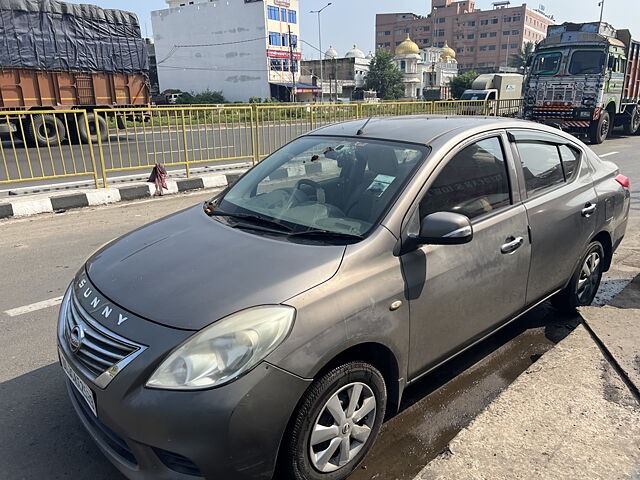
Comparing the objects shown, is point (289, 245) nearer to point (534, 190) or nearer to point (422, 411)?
point (422, 411)

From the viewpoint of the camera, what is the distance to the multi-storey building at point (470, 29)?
338 ft

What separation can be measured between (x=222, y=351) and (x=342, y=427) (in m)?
0.68

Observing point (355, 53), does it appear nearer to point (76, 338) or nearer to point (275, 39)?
point (275, 39)

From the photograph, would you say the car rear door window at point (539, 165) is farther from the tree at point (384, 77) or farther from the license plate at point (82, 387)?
the tree at point (384, 77)

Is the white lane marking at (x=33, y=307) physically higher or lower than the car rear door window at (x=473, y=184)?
lower

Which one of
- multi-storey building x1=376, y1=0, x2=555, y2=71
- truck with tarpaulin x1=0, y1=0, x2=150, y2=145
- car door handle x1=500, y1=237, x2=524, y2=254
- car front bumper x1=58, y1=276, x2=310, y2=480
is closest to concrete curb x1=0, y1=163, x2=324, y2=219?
car door handle x1=500, y1=237, x2=524, y2=254

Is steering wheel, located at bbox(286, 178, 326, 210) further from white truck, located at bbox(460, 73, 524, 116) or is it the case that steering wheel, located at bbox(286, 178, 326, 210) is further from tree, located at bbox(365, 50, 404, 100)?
tree, located at bbox(365, 50, 404, 100)

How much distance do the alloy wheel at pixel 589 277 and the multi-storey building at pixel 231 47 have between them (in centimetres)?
5961

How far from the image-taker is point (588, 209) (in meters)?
3.56

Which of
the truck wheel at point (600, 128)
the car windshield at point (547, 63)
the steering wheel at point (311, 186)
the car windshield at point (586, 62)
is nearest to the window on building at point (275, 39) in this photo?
the car windshield at point (547, 63)

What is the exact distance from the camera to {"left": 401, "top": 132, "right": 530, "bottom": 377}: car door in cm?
242

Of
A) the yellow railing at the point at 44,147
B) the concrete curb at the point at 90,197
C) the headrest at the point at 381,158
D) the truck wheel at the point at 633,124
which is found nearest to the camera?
the headrest at the point at 381,158

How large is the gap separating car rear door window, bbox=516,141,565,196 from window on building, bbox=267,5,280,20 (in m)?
65.9

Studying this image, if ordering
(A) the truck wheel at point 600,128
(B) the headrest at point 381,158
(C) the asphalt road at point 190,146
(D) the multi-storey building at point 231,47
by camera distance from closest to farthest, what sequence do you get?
(B) the headrest at point 381,158 < (C) the asphalt road at point 190,146 < (A) the truck wheel at point 600,128 < (D) the multi-storey building at point 231,47
